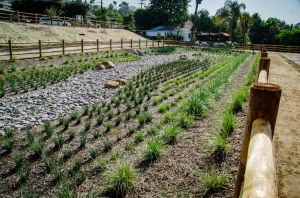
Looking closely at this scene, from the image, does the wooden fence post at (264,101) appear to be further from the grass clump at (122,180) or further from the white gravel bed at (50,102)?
the white gravel bed at (50,102)

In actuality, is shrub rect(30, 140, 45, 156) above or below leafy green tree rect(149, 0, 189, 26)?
below

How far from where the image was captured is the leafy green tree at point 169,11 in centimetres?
5575

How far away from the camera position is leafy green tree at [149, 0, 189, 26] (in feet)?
183

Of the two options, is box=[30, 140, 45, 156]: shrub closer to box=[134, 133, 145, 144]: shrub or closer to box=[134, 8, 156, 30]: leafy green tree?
box=[134, 133, 145, 144]: shrub

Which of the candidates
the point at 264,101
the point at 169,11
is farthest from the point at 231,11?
the point at 264,101

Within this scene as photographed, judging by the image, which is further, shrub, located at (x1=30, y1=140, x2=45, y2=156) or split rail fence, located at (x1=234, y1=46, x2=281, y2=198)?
shrub, located at (x1=30, y1=140, x2=45, y2=156)

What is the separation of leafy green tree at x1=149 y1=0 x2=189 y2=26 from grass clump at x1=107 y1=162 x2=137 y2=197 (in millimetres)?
57211

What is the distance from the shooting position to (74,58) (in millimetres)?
15969

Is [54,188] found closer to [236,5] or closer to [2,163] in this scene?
[2,163]

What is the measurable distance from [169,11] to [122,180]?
5823 cm

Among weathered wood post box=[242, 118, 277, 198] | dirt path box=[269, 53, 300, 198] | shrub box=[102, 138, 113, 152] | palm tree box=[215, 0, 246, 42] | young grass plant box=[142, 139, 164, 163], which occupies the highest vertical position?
palm tree box=[215, 0, 246, 42]

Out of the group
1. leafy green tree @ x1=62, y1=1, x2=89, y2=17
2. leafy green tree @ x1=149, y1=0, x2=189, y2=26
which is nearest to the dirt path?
leafy green tree @ x1=62, y1=1, x2=89, y2=17

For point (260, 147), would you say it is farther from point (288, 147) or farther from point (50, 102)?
point (50, 102)

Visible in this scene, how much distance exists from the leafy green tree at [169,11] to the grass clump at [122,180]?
57211mm
